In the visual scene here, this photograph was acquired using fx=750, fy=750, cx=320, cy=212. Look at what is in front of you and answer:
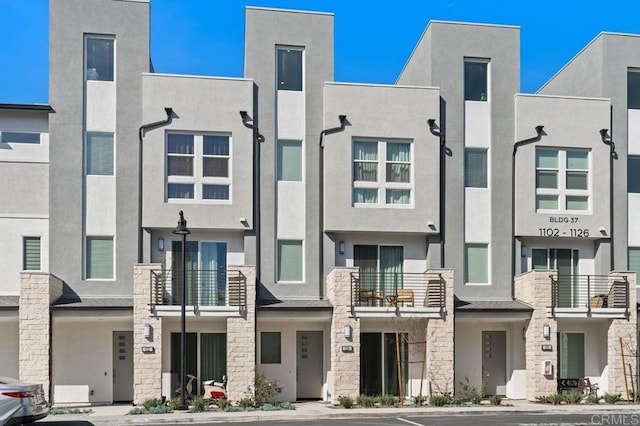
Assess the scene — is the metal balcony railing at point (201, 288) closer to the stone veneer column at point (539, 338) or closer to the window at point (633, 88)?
the stone veneer column at point (539, 338)

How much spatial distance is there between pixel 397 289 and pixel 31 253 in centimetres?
1168

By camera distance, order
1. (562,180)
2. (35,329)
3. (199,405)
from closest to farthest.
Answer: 1. (199,405)
2. (35,329)
3. (562,180)

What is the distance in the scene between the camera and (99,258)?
23625mm

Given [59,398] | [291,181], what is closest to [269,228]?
[291,181]

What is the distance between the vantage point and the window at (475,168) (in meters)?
25.6

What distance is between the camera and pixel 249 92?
24297mm

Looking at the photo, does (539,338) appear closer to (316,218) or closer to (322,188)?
(316,218)

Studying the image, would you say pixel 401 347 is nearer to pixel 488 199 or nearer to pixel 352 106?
pixel 488 199

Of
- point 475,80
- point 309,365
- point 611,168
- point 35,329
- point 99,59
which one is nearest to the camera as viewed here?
point 35,329

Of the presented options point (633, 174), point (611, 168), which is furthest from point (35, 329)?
point (633, 174)

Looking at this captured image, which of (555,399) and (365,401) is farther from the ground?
(365,401)

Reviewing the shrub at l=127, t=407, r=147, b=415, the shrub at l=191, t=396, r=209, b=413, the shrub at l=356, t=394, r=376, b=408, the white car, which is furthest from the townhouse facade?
the white car

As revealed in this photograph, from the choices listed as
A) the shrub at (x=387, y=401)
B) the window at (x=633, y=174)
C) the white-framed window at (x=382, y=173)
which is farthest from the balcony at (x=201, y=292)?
the window at (x=633, y=174)

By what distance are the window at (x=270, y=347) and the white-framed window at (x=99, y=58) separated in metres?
9.67
